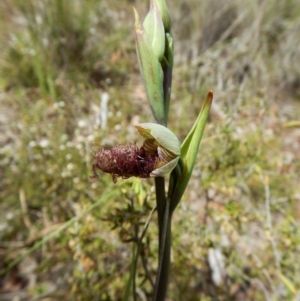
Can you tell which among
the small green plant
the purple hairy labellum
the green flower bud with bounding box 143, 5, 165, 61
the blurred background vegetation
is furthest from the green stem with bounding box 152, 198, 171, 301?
the green flower bud with bounding box 143, 5, 165, 61

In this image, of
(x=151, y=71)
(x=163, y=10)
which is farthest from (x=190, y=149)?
(x=163, y=10)

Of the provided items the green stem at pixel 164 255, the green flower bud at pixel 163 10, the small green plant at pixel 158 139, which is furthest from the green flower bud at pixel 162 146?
the green flower bud at pixel 163 10

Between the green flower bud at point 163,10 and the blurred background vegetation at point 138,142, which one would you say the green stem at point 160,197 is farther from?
the green flower bud at point 163,10

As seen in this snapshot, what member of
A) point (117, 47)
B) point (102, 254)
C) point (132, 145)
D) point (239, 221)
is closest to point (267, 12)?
point (117, 47)

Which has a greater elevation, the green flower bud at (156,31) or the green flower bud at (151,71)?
the green flower bud at (156,31)

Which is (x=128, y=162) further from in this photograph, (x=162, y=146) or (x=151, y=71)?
(x=151, y=71)

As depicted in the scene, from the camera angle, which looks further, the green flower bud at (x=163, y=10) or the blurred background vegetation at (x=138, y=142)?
the blurred background vegetation at (x=138, y=142)

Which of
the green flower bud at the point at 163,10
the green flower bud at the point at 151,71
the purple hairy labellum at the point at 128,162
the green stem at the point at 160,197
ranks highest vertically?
the green flower bud at the point at 163,10
